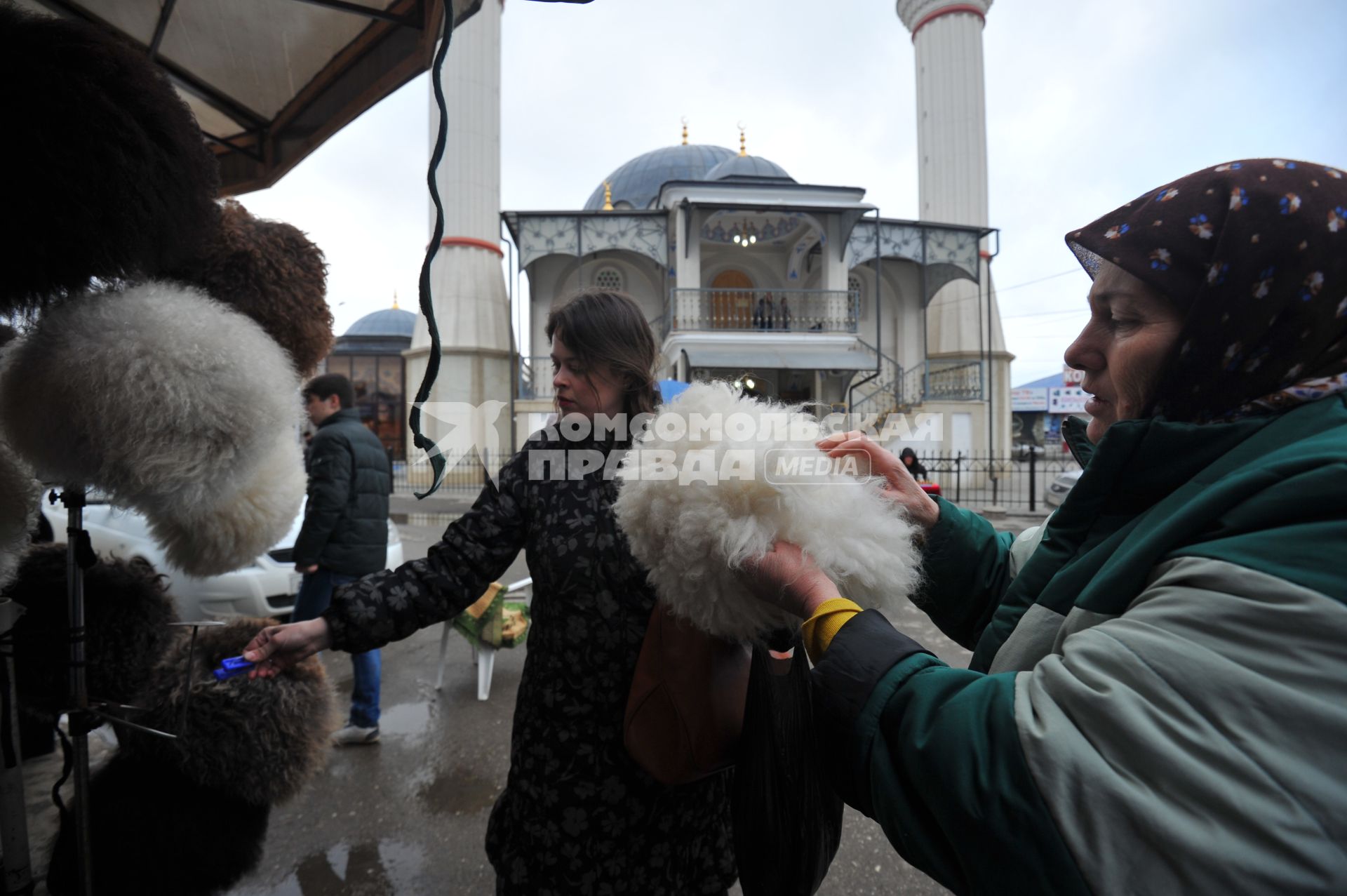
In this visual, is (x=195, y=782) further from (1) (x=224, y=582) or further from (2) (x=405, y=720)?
(1) (x=224, y=582)

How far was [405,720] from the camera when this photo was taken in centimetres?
377

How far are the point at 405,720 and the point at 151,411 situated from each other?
122 inches

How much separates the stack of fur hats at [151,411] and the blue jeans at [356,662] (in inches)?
69.6

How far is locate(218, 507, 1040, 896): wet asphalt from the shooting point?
7.94 ft

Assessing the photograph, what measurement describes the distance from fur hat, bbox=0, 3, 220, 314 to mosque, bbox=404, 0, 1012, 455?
1279 cm

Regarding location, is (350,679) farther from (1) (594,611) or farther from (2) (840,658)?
(2) (840,658)

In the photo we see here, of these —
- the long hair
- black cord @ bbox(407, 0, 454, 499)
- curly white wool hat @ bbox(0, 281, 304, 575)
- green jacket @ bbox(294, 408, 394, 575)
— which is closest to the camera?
curly white wool hat @ bbox(0, 281, 304, 575)

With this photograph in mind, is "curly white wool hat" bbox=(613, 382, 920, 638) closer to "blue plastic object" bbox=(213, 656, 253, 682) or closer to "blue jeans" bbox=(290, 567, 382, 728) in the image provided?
"blue plastic object" bbox=(213, 656, 253, 682)

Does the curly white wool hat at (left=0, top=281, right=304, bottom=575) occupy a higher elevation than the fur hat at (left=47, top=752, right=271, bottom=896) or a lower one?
higher

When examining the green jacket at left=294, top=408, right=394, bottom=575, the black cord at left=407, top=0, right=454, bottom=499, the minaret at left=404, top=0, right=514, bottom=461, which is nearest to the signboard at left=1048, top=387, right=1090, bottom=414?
the minaret at left=404, top=0, right=514, bottom=461

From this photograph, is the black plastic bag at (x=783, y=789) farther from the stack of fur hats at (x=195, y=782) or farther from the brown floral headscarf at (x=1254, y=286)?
the stack of fur hats at (x=195, y=782)

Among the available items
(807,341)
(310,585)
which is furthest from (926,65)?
(310,585)

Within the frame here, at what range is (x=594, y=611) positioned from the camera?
1.43 metres

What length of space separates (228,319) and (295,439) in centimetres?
64
